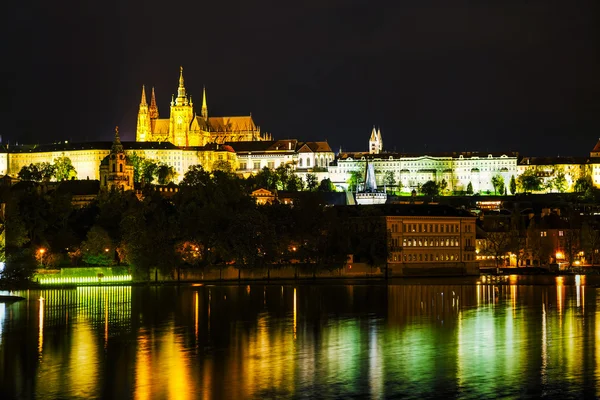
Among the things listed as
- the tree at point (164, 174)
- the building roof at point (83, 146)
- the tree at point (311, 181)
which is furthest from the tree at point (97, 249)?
the building roof at point (83, 146)

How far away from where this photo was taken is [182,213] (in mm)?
77375

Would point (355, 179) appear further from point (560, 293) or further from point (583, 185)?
point (560, 293)

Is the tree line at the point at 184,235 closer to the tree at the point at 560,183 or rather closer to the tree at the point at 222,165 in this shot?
the tree at the point at 222,165

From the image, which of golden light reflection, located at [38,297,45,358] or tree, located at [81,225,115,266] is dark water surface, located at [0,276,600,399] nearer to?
golden light reflection, located at [38,297,45,358]

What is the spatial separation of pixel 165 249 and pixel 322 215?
1456 centimetres

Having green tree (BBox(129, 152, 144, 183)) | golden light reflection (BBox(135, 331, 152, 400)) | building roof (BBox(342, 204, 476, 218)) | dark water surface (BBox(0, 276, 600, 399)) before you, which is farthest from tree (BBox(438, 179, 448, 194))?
golden light reflection (BBox(135, 331, 152, 400))

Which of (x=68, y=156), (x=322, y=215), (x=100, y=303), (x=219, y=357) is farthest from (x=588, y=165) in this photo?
(x=219, y=357)

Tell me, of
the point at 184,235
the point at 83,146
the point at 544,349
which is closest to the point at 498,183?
the point at 83,146

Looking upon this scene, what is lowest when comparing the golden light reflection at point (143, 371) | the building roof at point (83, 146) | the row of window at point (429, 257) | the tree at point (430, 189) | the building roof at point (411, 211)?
the golden light reflection at point (143, 371)

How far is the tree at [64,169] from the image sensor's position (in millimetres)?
174750

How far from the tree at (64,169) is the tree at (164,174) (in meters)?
12.9

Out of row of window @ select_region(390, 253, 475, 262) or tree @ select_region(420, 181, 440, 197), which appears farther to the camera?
tree @ select_region(420, 181, 440, 197)

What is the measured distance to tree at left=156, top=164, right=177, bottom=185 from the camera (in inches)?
6752

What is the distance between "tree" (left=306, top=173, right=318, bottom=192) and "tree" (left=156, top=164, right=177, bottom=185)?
20.4 m
